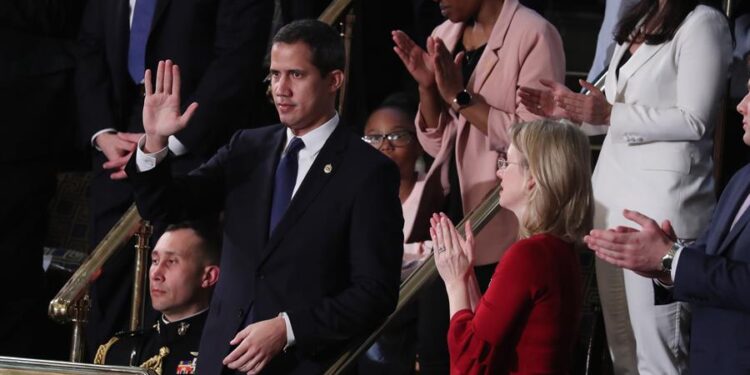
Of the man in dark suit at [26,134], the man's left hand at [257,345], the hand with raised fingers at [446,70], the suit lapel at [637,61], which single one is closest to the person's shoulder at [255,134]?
the man's left hand at [257,345]

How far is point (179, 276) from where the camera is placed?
5211 millimetres

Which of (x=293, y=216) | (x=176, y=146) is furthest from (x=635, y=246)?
(x=176, y=146)

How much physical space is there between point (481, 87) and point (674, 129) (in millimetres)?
887

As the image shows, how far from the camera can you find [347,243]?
431 cm

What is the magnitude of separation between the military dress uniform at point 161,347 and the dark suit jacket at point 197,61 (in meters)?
0.70

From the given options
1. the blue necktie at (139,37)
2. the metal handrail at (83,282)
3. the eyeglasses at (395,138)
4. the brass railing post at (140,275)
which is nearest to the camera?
the metal handrail at (83,282)

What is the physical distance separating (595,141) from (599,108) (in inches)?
64.2

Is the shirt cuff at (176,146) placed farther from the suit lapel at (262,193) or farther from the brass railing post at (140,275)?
the suit lapel at (262,193)

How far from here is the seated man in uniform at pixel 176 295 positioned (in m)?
5.14

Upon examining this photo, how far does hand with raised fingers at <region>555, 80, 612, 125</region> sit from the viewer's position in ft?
15.5

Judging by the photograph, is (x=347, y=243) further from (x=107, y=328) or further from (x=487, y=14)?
(x=107, y=328)

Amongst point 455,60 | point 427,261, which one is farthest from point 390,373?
point 455,60

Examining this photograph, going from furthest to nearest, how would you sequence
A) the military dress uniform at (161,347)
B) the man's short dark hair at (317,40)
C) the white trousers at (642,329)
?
1. the military dress uniform at (161,347)
2. the white trousers at (642,329)
3. the man's short dark hair at (317,40)

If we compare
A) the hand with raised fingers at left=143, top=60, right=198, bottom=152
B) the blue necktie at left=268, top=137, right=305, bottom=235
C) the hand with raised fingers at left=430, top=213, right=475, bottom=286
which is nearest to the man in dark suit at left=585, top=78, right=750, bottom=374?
the hand with raised fingers at left=430, top=213, right=475, bottom=286
